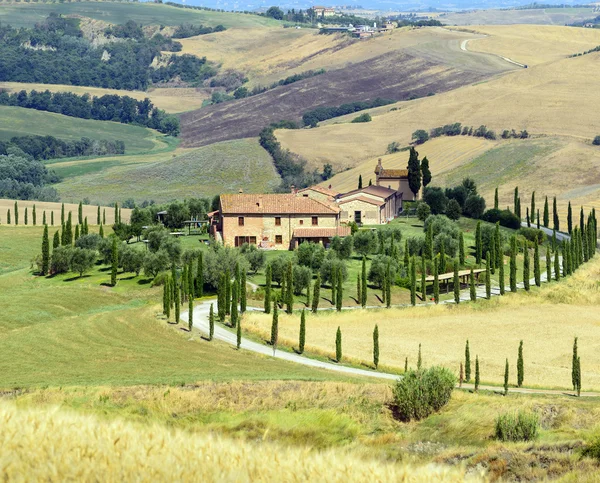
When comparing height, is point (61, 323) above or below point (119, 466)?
below

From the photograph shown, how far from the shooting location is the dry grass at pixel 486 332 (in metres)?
66.8

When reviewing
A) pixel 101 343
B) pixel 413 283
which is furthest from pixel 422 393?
pixel 413 283

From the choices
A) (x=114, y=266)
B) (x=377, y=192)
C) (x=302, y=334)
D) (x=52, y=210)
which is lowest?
(x=52, y=210)

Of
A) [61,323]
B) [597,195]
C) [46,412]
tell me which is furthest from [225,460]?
[597,195]

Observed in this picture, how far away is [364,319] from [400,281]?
13423 mm

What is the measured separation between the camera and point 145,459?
20.0m

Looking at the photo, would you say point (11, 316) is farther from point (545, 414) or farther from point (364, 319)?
point (545, 414)

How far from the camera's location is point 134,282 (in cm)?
9012

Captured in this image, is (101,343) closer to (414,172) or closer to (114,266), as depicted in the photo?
(114,266)

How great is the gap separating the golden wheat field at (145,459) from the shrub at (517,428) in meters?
16.6

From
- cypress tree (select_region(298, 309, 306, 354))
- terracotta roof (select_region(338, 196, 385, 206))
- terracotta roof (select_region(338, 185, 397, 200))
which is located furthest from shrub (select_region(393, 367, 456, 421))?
terracotta roof (select_region(338, 185, 397, 200))

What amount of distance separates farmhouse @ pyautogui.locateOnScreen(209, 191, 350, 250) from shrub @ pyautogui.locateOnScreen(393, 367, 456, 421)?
62.5 meters

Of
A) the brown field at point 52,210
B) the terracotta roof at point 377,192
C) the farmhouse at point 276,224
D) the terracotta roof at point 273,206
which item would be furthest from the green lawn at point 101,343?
the brown field at point 52,210

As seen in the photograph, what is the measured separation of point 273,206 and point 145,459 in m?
89.3
